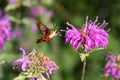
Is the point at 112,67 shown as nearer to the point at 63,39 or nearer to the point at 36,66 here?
the point at 36,66

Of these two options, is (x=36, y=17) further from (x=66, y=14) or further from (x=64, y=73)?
(x=64, y=73)

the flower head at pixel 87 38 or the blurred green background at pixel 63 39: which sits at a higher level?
the blurred green background at pixel 63 39

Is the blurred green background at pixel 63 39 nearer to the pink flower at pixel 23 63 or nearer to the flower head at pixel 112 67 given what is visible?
the flower head at pixel 112 67

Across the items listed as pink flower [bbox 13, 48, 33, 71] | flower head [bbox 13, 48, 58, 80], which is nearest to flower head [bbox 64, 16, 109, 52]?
flower head [bbox 13, 48, 58, 80]

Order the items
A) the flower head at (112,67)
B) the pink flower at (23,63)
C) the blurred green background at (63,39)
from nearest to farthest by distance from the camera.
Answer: the pink flower at (23,63)
the flower head at (112,67)
the blurred green background at (63,39)

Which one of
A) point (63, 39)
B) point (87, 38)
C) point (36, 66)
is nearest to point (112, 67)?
point (87, 38)

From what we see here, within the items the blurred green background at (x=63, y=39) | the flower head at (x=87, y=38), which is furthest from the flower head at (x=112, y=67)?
the blurred green background at (x=63, y=39)

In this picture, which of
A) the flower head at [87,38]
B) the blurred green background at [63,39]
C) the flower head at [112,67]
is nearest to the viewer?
the flower head at [87,38]

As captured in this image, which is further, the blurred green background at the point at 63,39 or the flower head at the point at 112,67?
the blurred green background at the point at 63,39

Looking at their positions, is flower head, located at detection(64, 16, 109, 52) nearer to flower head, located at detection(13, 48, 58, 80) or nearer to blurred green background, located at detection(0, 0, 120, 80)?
flower head, located at detection(13, 48, 58, 80)
